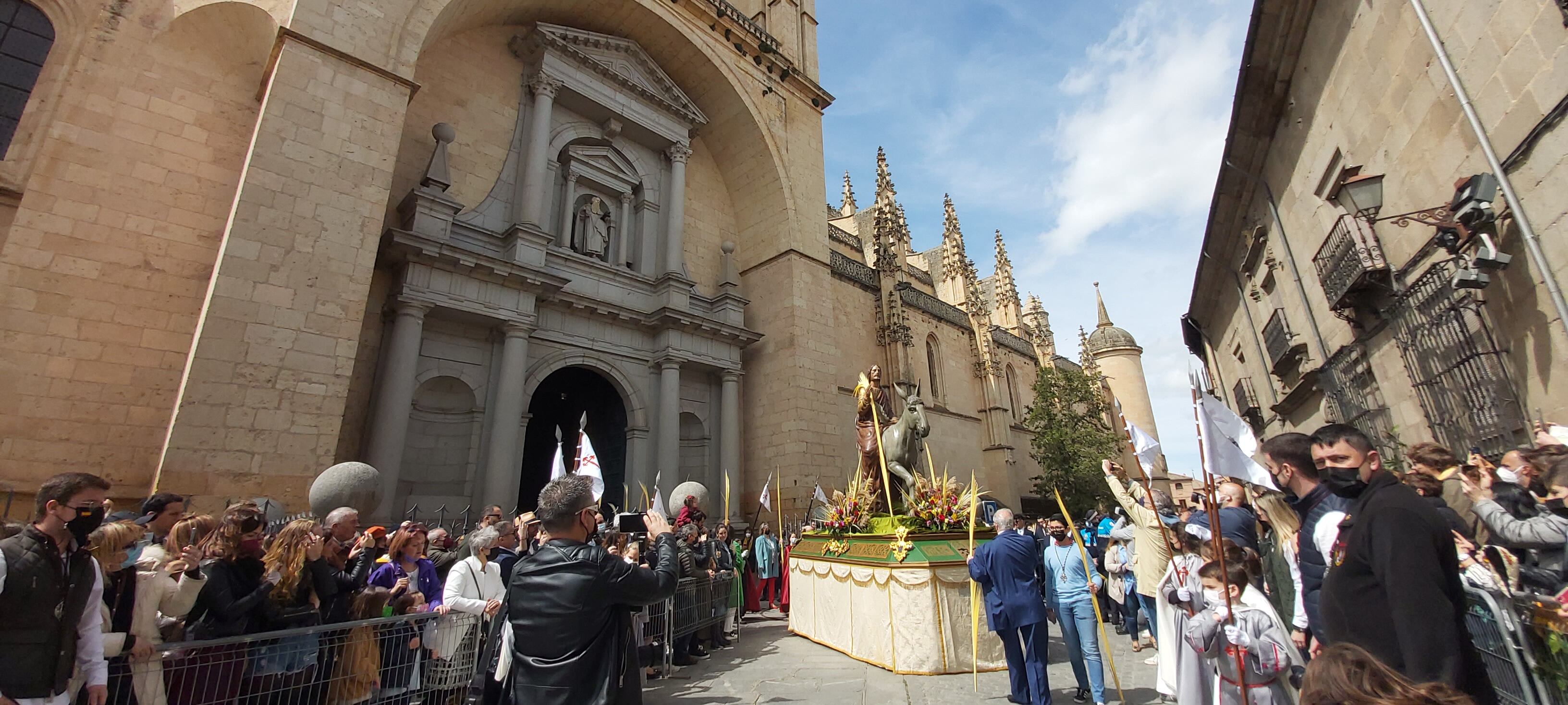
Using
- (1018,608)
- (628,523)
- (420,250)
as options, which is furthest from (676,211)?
(628,523)

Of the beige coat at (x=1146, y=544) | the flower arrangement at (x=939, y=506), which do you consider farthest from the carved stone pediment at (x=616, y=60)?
the beige coat at (x=1146, y=544)

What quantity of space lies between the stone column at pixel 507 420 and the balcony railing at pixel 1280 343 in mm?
13518

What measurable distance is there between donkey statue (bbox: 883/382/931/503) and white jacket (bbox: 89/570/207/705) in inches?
256

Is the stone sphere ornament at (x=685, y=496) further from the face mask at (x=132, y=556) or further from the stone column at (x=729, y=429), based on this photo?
the face mask at (x=132, y=556)

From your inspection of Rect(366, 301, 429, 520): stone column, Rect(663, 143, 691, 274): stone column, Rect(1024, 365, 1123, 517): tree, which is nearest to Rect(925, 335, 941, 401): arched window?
Rect(1024, 365, 1123, 517): tree

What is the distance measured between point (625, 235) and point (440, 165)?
4546 millimetres

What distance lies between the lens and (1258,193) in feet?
34.5

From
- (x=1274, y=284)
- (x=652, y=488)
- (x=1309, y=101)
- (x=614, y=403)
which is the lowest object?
(x=652, y=488)

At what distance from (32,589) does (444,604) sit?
7.29 feet

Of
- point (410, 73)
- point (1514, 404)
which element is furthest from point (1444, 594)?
point (410, 73)

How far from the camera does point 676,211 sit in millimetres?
15609

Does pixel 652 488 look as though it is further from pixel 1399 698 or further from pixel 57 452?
pixel 1399 698

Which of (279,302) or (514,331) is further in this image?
(514,331)

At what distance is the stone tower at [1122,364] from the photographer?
32.9m
